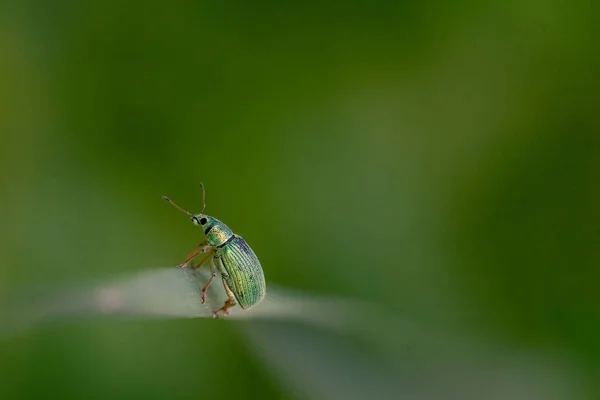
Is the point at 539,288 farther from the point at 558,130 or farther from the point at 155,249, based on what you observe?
the point at 155,249

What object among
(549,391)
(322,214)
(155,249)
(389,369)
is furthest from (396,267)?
(155,249)

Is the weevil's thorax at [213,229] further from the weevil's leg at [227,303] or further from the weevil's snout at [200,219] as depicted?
the weevil's leg at [227,303]

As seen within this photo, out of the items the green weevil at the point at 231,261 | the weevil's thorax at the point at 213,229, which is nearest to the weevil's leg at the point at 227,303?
the green weevil at the point at 231,261

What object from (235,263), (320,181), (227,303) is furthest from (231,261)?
(320,181)

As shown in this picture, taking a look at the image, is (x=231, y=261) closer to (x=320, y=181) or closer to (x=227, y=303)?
(x=227, y=303)

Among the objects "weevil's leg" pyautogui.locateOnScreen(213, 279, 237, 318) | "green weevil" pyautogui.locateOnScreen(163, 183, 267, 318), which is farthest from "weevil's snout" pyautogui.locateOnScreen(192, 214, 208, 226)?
"weevil's leg" pyautogui.locateOnScreen(213, 279, 237, 318)
